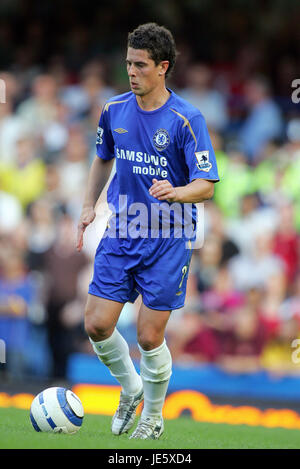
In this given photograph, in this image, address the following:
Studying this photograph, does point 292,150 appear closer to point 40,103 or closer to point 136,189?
point 40,103

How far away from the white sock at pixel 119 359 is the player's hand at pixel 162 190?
1.24m

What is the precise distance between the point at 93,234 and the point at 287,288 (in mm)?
2974

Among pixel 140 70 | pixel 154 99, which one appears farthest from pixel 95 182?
pixel 140 70

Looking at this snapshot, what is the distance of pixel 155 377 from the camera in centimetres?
647

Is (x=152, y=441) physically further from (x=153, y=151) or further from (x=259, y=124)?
(x=259, y=124)

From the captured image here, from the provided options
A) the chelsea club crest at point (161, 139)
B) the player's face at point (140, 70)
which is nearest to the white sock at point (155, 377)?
the chelsea club crest at point (161, 139)

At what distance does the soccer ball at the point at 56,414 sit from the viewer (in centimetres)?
641

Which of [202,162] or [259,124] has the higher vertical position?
[259,124]

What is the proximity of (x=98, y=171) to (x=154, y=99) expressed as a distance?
2.70 feet

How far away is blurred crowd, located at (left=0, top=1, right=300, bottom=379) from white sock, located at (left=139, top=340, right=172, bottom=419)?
408 cm

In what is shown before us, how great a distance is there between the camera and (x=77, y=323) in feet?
38.6

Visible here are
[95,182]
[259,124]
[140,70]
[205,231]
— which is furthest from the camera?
[259,124]

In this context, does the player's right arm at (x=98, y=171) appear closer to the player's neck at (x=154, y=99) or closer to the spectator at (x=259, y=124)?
the player's neck at (x=154, y=99)
